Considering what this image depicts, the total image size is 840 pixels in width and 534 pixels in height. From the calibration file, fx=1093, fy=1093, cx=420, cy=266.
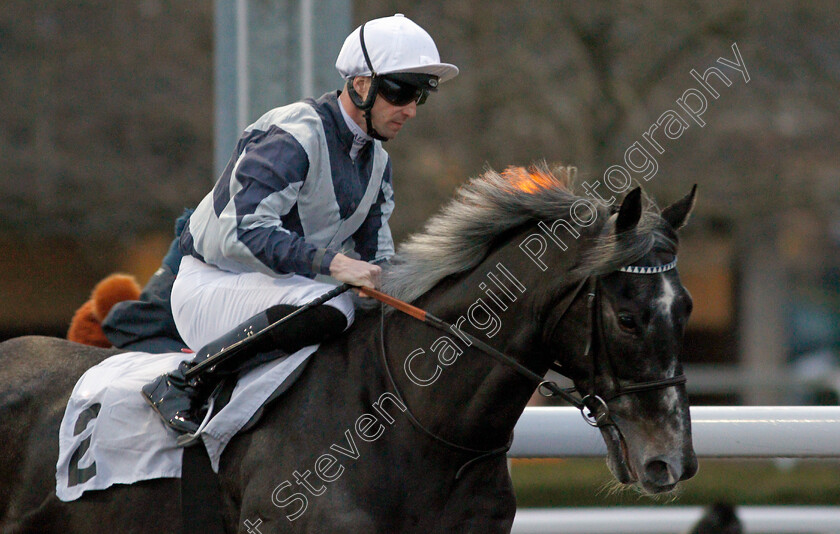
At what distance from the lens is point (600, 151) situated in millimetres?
11086

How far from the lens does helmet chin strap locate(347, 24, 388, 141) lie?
137 inches

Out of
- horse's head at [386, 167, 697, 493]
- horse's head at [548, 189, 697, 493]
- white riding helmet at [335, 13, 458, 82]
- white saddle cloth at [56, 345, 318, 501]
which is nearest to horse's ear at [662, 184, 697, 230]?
horse's head at [386, 167, 697, 493]

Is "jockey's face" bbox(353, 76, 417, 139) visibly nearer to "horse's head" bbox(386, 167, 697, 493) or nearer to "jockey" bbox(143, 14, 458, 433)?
"jockey" bbox(143, 14, 458, 433)

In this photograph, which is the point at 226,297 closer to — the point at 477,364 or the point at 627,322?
the point at 477,364

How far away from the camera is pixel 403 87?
3.48 metres

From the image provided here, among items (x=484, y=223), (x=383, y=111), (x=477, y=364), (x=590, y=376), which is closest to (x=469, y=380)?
(x=477, y=364)

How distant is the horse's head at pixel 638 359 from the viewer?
9.70 feet

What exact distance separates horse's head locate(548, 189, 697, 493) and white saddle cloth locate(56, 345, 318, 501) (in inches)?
35.6

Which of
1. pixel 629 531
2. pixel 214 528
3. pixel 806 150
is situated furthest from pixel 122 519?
pixel 806 150

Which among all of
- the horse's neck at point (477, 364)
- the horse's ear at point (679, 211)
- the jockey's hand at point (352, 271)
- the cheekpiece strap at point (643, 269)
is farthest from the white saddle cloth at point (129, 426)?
the horse's ear at point (679, 211)

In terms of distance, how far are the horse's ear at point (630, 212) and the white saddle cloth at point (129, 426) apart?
1.03m

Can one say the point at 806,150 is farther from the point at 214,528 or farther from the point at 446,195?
the point at 214,528

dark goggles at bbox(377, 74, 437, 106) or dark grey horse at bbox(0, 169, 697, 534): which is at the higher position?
dark goggles at bbox(377, 74, 437, 106)

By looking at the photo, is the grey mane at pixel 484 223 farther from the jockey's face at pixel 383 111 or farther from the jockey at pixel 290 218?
the jockey's face at pixel 383 111
